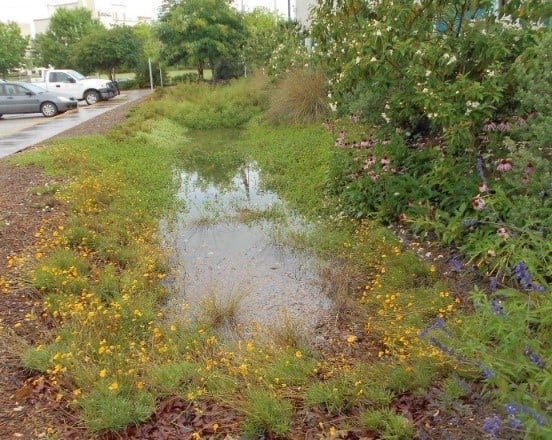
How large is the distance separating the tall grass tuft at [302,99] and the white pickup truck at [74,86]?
49.9 ft

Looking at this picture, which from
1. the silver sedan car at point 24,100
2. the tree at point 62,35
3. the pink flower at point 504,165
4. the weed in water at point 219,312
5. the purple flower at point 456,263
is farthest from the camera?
the tree at point 62,35

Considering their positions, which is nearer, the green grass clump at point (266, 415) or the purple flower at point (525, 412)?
the purple flower at point (525, 412)

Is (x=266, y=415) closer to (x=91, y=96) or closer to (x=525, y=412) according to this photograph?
(x=525, y=412)

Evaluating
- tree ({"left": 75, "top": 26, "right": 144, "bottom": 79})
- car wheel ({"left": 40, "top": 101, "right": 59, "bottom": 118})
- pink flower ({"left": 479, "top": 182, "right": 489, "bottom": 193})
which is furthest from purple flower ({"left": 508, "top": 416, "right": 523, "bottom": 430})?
tree ({"left": 75, "top": 26, "right": 144, "bottom": 79})

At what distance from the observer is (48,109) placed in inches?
802

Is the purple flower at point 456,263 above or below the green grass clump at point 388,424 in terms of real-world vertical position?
above

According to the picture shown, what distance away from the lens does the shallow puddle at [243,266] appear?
465 cm

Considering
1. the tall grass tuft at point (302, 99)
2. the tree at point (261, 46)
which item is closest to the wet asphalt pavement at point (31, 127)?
the tall grass tuft at point (302, 99)

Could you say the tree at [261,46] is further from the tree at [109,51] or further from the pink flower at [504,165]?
the pink flower at [504,165]

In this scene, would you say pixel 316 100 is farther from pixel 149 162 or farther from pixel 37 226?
pixel 37 226

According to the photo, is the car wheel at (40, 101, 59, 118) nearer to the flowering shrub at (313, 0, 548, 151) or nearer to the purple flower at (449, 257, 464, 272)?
the flowering shrub at (313, 0, 548, 151)

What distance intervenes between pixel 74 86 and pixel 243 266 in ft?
76.7

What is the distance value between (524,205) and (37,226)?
5.26m

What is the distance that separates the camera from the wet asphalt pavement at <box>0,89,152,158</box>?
13009mm
